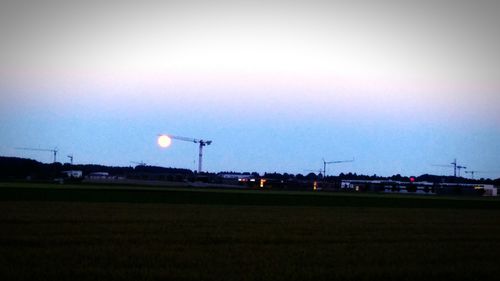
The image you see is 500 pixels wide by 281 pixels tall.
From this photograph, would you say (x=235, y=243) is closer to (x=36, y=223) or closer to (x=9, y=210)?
(x=36, y=223)

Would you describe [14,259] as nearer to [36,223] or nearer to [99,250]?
[99,250]

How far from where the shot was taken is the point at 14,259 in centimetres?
1677

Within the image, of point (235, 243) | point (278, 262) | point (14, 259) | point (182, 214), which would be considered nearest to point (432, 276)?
point (278, 262)

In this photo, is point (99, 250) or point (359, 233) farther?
point (359, 233)

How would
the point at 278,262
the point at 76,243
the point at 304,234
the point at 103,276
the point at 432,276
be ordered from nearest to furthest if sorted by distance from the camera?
the point at 103,276, the point at 432,276, the point at 278,262, the point at 76,243, the point at 304,234

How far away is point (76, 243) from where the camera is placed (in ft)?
67.1

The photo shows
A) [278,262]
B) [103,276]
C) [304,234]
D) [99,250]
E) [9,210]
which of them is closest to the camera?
[103,276]

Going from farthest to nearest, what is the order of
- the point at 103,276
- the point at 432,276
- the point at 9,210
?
the point at 9,210 → the point at 432,276 → the point at 103,276

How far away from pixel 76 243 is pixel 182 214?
14776mm

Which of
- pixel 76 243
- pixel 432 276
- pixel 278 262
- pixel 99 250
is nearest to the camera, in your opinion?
pixel 432 276

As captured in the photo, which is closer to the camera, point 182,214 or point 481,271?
point 481,271

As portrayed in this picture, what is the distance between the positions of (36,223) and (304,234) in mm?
11158

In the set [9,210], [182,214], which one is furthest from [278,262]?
[9,210]

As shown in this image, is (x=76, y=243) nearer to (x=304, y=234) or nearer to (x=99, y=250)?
(x=99, y=250)
